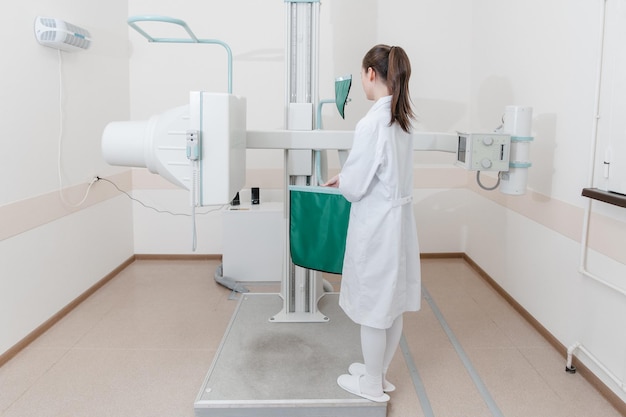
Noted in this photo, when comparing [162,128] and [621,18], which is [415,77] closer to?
[621,18]

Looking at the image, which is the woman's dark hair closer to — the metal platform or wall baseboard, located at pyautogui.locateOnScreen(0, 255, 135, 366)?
the metal platform

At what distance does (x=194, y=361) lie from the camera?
2504 millimetres

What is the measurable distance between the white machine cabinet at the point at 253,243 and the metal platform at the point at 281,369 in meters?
0.63

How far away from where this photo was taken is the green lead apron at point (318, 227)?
245cm

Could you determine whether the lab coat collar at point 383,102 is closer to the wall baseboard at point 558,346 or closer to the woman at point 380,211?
the woman at point 380,211

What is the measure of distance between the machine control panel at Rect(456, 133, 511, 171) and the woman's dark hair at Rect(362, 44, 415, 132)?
21.0 inches

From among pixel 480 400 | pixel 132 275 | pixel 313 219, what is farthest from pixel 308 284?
pixel 132 275

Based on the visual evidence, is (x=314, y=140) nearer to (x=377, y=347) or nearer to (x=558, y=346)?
(x=377, y=347)

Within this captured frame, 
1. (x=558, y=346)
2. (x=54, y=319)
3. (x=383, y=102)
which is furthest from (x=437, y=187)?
(x=54, y=319)

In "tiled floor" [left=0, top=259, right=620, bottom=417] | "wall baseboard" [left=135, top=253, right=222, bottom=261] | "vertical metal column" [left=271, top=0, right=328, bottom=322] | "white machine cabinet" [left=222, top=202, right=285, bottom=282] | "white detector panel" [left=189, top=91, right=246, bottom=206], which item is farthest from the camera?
"wall baseboard" [left=135, top=253, right=222, bottom=261]

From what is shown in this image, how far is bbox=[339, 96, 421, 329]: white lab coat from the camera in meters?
1.89

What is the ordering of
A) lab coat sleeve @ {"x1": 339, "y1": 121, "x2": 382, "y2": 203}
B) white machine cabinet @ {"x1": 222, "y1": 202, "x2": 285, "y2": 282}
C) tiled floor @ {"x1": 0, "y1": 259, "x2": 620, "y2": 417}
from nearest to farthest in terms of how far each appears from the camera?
lab coat sleeve @ {"x1": 339, "y1": 121, "x2": 382, "y2": 203}
tiled floor @ {"x1": 0, "y1": 259, "x2": 620, "y2": 417}
white machine cabinet @ {"x1": 222, "y1": 202, "x2": 285, "y2": 282}

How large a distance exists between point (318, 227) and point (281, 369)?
26.1 inches

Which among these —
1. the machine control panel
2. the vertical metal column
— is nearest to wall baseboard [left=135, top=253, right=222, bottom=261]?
the vertical metal column
